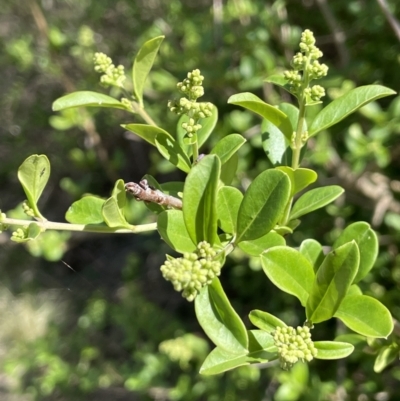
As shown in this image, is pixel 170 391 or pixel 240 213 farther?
pixel 170 391

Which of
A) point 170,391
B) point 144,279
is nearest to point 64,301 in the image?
point 144,279

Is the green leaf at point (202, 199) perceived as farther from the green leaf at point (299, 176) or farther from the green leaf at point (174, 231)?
the green leaf at point (299, 176)

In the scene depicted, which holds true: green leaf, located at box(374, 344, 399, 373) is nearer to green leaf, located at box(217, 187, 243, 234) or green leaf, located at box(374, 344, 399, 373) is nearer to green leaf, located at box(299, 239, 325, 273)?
green leaf, located at box(299, 239, 325, 273)

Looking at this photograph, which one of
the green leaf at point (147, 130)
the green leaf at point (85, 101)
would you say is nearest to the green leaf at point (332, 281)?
the green leaf at point (147, 130)

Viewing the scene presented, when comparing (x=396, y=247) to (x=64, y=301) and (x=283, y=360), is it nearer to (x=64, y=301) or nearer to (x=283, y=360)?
(x=283, y=360)

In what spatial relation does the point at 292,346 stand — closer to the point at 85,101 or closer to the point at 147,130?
the point at 147,130

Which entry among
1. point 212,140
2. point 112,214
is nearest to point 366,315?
point 112,214
